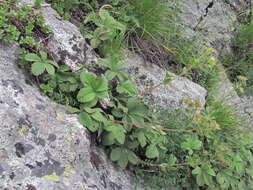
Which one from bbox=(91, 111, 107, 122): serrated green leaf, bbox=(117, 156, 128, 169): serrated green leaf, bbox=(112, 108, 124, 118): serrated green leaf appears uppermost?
bbox=(91, 111, 107, 122): serrated green leaf

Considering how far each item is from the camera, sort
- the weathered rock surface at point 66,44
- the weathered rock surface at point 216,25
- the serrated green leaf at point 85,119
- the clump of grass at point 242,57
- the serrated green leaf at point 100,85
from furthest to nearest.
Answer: the clump of grass at point 242,57 → the weathered rock surface at point 216,25 → the weathered rock surface at point 66,44 → the serrated green leaf at point 100,85 → the serrated green leaf at point 85,119

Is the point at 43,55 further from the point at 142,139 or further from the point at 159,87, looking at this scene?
the point at 159,87

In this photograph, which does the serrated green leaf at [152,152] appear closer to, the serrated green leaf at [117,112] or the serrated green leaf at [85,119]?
the serrated green leaf at [117,112]

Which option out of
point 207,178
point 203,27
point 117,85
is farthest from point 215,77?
point 117,85

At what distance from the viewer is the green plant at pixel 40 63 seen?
2.11 meters

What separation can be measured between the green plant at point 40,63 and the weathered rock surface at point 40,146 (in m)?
0.11

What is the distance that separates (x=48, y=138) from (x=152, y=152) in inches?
32.4

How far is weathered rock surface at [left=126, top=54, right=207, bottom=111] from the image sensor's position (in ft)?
9.86

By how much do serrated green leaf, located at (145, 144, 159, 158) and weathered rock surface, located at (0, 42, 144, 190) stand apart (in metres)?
0.28

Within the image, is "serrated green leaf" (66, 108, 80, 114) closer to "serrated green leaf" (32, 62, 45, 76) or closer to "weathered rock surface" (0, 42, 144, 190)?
"weathered rock surface" (0, 42, 144, 190)

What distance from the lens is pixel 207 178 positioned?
259 cm

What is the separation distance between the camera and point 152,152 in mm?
2352

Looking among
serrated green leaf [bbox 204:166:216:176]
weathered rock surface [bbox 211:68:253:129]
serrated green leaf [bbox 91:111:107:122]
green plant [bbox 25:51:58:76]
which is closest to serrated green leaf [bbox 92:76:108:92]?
serrated green leaf [bbox 91:111:107:122]

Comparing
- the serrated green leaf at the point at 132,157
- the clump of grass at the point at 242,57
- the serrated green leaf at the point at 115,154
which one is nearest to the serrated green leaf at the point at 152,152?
the serrated green leaf at the point at 132,157
